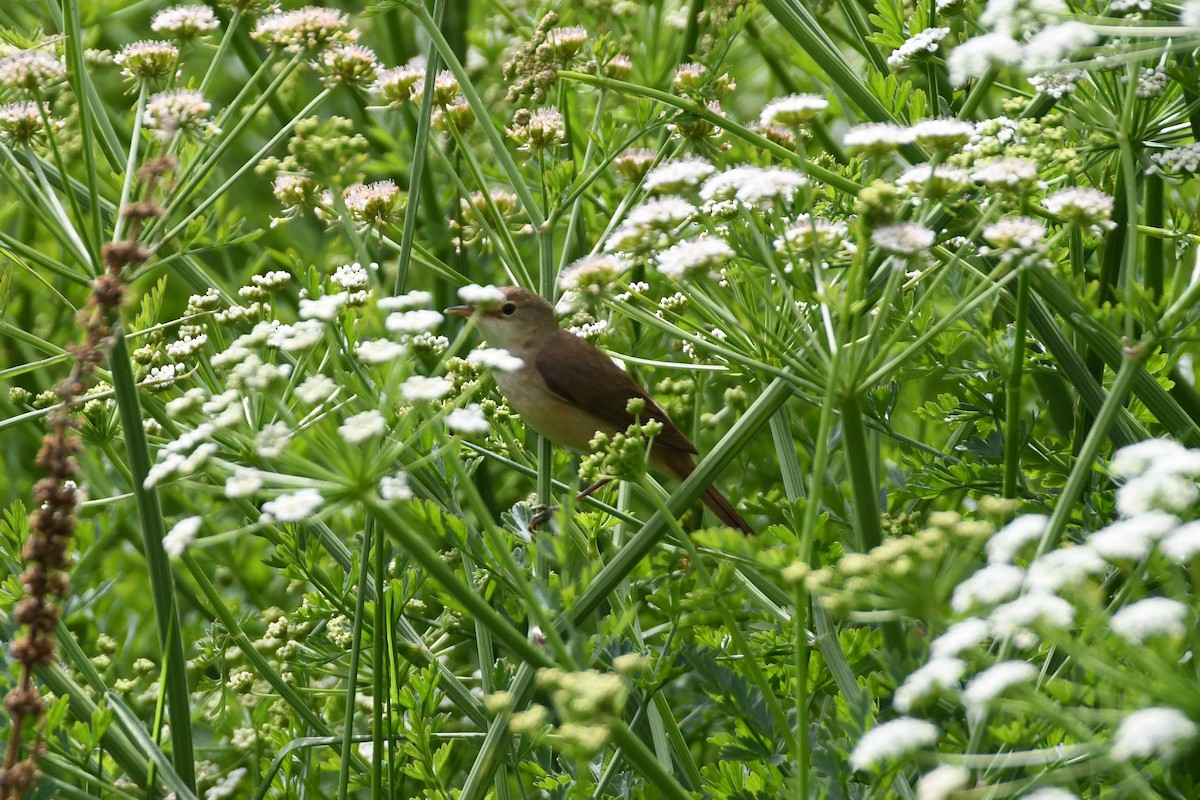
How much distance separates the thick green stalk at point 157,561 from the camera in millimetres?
2127

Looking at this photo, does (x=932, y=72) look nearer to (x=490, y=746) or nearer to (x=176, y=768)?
(x=490, y=746)

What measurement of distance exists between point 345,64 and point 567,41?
2.05ft

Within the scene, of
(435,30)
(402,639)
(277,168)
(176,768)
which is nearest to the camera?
(176,768)

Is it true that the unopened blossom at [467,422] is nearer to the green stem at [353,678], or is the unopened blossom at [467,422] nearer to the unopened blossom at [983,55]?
the green stem at [353,678]

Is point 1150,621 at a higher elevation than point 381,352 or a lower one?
lower

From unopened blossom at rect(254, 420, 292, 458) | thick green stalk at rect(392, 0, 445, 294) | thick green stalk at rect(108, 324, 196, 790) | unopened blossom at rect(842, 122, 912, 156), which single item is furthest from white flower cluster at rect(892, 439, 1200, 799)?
thick green stalk at rect(392, 0, 445, 294)

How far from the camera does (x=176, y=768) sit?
2219 mm

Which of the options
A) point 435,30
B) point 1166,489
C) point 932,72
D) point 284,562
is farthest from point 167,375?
point 1166,489

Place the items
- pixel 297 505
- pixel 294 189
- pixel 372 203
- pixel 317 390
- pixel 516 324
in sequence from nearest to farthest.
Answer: pixel 297 505 < pixel 317 390 < pixel 294 189 < pixel 372 203 < pixel 516 324

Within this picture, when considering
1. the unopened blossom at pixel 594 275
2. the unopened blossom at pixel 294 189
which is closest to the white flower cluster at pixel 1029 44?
the unopened blossom at pixel 594 275

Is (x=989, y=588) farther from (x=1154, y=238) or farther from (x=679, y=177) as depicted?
(x=1154, y=238)

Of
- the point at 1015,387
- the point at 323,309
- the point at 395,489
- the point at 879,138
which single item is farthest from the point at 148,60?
the point at 1015,387

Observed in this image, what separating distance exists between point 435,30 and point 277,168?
0.66m

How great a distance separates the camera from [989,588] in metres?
1.52
